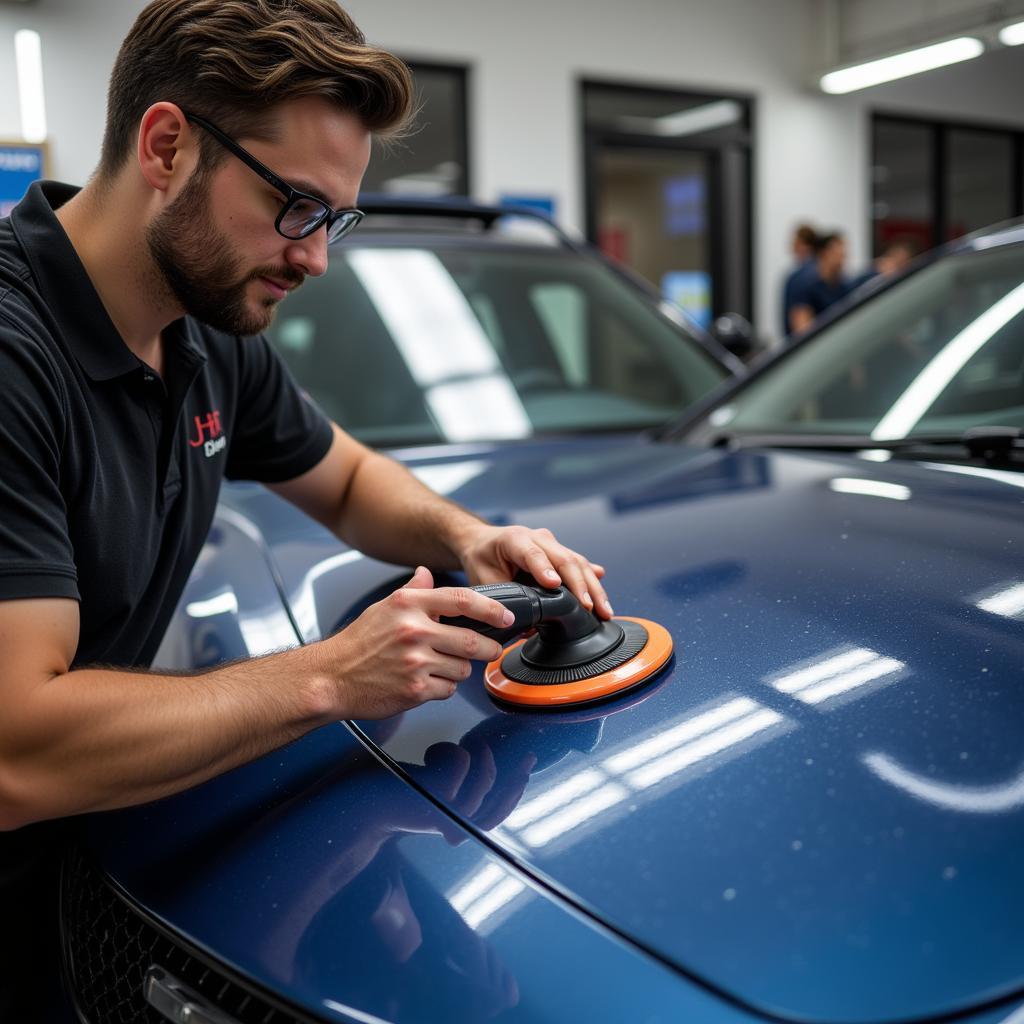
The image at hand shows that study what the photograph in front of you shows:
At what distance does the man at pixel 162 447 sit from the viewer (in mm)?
912

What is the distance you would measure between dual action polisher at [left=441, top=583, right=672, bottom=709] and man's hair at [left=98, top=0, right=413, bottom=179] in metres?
0.59

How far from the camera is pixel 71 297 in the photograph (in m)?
1.18

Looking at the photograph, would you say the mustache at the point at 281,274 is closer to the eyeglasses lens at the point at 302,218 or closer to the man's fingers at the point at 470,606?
the eyeglasses lens at the point at 302,218

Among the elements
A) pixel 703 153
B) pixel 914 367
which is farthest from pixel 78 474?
pixel 703 153

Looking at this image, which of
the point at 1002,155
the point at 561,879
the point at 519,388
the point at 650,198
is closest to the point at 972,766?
the point at 561,879

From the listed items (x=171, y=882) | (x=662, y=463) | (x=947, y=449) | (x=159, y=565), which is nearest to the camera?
(x=171, y=882)

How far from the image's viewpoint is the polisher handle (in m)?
0.99

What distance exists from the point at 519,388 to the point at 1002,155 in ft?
33.3

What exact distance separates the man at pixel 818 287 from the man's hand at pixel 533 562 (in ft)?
19.5

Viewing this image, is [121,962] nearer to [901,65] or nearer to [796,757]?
[796,757]

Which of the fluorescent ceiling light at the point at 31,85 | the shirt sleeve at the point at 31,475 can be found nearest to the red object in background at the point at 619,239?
the fluorescent ceiling light at the point at 31,85

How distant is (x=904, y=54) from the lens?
26.7 feet

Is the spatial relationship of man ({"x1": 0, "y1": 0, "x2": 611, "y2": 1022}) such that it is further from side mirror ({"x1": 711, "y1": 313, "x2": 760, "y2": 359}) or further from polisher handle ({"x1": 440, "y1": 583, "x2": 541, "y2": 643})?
side mirror ({"x1": 711, "y1": 313, "x2": 760, "y2": 359})

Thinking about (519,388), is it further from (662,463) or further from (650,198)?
(650,198)
